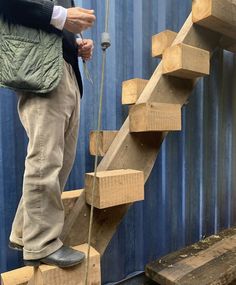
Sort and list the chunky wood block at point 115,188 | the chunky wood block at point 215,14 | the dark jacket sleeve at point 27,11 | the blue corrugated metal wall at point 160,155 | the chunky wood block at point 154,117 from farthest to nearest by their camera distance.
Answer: the blue corrugated metal wall at point 160,155
the chunky wood block at point 215,14
the chunky wood block at point 154,117
the chunky wood block at point 115,188
the dark jacket sleeve at point 27,11

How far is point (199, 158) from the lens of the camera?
6.73ft

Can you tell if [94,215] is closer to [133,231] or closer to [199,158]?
[133,231]

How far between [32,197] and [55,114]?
0.28m

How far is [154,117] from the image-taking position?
3.58 feet

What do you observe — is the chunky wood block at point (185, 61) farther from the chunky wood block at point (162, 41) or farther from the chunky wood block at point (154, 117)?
the chunky wood block at point (162, 41)

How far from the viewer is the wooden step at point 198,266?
53.9 inches

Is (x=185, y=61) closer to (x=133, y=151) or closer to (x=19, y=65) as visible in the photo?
(x=133, y=151)

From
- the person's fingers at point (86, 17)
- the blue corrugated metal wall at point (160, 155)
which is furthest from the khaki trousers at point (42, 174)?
the blue corrugated metal wall at point (160, 155)

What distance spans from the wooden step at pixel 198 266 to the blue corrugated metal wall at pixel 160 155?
224 millimetres

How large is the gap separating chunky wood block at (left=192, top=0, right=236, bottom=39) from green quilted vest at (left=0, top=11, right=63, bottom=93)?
81 centimetres

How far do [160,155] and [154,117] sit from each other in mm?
774

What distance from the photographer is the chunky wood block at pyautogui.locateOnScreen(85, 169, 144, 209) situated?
3.04 feet

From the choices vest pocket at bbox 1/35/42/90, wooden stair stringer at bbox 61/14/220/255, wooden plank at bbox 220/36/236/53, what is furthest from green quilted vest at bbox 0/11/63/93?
wooden plank at bbox 220/36/236/53

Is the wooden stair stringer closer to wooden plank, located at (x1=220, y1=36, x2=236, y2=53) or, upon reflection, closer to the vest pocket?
wooden plank, located at (x1=220, y1=36, x2=236, y2=53)
